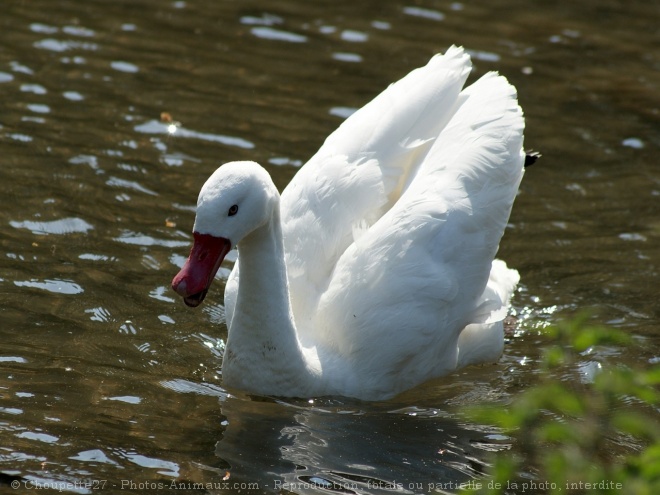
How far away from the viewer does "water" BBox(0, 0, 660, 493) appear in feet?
16.9

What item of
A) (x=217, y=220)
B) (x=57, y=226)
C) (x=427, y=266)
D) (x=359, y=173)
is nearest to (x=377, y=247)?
(x=427, y=266)

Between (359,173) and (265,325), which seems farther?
(359,173)

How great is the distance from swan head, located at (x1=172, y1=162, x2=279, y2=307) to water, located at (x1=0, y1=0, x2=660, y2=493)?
83 cm

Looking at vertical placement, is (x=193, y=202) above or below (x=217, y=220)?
below

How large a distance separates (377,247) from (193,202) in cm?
258

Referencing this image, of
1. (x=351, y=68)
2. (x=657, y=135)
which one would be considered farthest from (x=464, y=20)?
(x=657, y=135)

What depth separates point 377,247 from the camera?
19.3ft

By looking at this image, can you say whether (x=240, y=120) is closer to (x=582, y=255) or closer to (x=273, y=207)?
(x=582, y=255)

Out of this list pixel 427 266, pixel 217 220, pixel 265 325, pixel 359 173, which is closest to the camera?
pixel 217 220

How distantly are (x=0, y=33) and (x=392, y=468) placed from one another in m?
7.29

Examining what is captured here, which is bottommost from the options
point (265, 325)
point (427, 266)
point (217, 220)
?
point (265, 325)

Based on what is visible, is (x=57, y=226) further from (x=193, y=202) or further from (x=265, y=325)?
(x=265, y=325)

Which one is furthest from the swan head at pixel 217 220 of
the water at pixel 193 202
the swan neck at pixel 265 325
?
the water at pixel 193 202

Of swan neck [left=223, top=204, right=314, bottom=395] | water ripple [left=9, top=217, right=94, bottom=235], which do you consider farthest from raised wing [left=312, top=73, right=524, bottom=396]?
water ripple [left=9, top=217, right=94, bottom=235]
